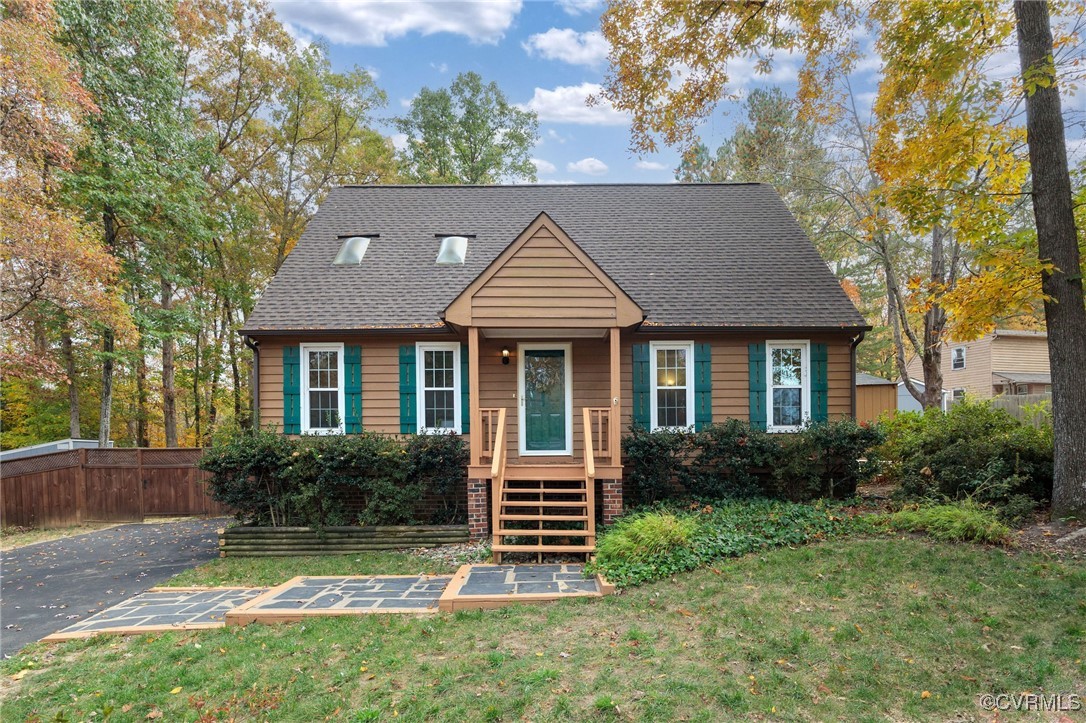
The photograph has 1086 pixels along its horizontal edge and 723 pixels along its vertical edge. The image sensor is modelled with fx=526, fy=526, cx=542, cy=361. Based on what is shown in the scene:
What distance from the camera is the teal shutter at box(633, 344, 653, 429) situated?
958cm

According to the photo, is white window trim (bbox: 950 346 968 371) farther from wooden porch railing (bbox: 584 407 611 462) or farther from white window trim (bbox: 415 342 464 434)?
white window trim (bbox: 415 342 464 434)

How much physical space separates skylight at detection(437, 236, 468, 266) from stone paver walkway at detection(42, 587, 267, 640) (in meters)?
6.87

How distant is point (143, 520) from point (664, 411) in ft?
37.6

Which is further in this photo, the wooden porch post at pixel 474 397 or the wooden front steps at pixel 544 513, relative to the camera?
the wooden porch post at pixel 474 397

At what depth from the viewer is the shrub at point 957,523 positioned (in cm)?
581

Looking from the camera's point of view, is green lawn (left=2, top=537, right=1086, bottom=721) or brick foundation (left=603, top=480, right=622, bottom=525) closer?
green lawn (left=2, top=537, right=1086, bottom=721)

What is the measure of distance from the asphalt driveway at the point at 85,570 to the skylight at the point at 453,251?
6.66 metres

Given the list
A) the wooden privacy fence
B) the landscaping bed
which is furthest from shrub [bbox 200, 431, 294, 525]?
the wooden privacy fence

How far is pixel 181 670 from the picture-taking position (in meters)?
4.17

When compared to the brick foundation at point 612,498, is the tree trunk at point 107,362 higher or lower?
higher

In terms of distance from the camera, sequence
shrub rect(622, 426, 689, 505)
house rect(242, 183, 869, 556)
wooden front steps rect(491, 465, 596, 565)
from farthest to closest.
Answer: house rect(242, 183, 869, 556) < shrub rect(622, 426, 689, 505) < wooden front steps rect(491, 465, 596, 565)

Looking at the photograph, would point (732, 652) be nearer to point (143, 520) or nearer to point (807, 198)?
point (143, 520)

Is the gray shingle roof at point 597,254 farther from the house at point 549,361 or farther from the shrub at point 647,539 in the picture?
the shrub at point 647,539

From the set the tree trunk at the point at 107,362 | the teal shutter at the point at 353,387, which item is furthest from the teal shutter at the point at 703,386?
the tree trunk at the point at 107,362
